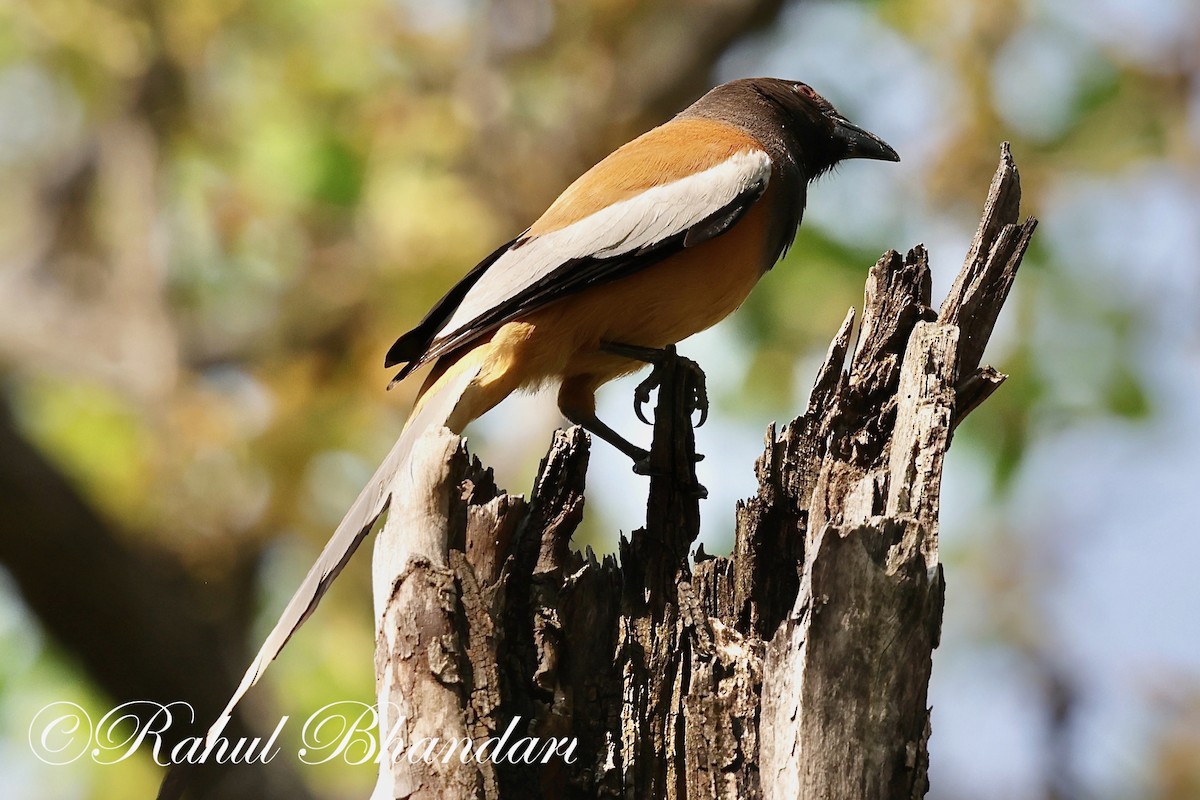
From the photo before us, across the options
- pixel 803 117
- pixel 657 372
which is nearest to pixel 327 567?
pixel 657 372

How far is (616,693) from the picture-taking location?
354 cm

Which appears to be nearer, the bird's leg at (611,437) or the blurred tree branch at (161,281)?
the bird's leg at (611,437)

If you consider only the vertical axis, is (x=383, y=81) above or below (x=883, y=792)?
above

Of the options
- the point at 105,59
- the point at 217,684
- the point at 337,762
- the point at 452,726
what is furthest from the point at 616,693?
the point at 105,59

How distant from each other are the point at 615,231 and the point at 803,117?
1.84m

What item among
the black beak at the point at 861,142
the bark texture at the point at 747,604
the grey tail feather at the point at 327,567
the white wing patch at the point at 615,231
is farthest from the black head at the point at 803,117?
the grey tail feather at the point at 327,567

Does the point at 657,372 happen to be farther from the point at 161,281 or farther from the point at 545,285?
the point at 161,281

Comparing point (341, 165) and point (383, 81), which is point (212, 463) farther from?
point (383, 81)

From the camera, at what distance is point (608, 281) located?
16.6 ft

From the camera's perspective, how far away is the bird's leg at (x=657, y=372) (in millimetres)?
4656

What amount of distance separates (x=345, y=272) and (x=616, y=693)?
Answer: 542 cm

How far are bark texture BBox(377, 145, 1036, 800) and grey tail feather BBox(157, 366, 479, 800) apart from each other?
66 centimetres

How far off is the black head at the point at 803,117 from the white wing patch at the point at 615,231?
100 centimetres

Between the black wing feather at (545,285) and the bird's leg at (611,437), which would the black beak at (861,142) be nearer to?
the black wing feather at (545,285)
